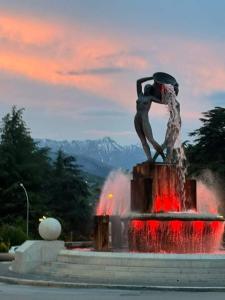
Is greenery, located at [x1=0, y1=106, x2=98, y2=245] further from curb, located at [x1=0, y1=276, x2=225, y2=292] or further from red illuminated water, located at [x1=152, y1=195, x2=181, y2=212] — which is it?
curb, located at [x1=0, y1=276, x2=225, y2=292]

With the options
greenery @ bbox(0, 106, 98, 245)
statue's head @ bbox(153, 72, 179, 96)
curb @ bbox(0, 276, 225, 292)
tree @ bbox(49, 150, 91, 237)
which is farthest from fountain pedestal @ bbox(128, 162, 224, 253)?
tree @ bbox(49, 150, 91, 237)

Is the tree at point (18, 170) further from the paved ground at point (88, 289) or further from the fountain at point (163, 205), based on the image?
the paved ground at point (88, 289)

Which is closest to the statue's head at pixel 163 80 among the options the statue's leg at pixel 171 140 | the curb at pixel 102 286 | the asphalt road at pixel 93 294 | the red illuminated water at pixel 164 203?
the statue's leg at pixel 171 140

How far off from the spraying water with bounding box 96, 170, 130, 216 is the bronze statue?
371 centimetres

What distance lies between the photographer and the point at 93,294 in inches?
659

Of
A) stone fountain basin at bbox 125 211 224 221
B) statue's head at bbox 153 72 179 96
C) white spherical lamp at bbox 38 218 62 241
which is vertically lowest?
white spherical lamp at bbox 38 218 62 241

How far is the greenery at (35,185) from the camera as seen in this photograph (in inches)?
2648

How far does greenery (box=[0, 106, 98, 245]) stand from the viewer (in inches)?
2648

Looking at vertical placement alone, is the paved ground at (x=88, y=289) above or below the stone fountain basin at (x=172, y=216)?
below

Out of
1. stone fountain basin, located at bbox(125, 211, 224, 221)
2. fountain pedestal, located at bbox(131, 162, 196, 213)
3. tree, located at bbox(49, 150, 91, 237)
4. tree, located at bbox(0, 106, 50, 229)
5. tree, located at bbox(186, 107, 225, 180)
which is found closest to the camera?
stone fountain basin, located at bbox(125, 211, 224, 221)

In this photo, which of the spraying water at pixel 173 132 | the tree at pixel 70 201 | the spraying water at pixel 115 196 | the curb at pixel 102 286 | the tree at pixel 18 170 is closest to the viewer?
the curb at pixel 102 286

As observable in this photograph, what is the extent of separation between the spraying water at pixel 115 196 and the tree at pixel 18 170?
1373 inches

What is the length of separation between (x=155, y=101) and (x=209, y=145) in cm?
2903

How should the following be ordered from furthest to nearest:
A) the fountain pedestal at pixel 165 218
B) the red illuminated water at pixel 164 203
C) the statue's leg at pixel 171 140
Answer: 1. the statue's leg at pixel 171 140
2. the red illuminated water at pixel 164 203
3. the fountain pedestal at pixel 165 218
